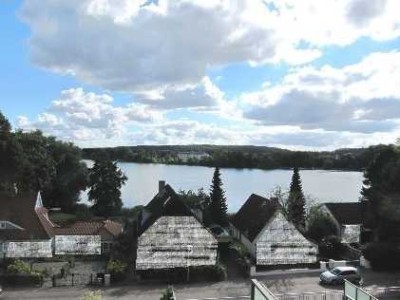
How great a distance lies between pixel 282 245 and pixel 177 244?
331 inches

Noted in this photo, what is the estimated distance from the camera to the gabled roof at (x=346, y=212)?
5238 cm

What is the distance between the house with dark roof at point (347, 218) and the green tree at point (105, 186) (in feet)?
97.8

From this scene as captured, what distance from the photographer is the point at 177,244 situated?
43281 millimetres

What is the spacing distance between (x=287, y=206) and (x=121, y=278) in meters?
21.9

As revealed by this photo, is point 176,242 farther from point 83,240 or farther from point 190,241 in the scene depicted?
point 83,240

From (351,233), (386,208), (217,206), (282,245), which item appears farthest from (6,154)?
(386,208)

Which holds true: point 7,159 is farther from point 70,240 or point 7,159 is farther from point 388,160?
point 388,160

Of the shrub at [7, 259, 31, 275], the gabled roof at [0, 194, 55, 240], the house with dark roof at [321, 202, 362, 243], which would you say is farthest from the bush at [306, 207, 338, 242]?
the shrub at [7, 259, 31, 275]

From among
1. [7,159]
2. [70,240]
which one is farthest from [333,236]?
[7,159]

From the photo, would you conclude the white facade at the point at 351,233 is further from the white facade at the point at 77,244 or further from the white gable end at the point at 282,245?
the white facade at the point at 77,244

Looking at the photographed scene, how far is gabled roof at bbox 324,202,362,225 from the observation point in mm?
52375

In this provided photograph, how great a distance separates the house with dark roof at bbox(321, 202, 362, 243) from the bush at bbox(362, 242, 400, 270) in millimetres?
6849

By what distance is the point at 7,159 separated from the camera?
181 feet

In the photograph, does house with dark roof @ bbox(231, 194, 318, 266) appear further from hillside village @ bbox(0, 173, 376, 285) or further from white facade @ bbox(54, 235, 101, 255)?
white facade @ bbox(54, 235, 101, 255)
